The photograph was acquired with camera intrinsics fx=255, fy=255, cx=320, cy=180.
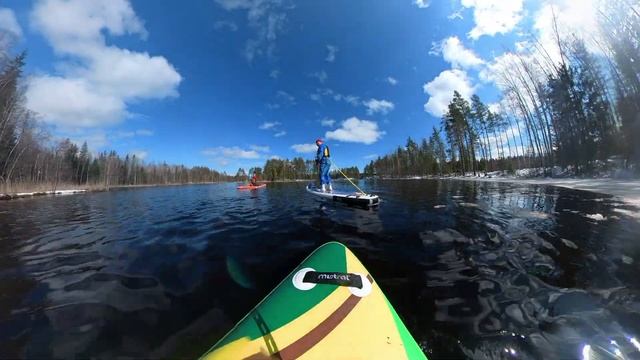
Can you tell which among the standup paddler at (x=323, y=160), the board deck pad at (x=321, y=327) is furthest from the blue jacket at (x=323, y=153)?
the board deck pad at (x=321, y=327)

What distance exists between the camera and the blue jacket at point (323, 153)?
16.5 meters

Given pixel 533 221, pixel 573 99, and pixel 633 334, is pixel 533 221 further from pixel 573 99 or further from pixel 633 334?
pixel 573 99

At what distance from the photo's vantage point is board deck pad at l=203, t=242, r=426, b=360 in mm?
2297

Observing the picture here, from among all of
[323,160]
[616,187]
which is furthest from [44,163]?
[616,187]

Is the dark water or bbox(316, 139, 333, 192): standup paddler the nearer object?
the dark water

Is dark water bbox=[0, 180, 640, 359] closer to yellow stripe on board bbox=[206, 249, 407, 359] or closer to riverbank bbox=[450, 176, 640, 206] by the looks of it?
yellow stripe on board bbox=[206, 249, 407, 359]

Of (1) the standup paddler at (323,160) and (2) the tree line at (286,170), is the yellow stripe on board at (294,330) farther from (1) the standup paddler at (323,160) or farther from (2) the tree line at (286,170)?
(2) the tree line at (286,170)

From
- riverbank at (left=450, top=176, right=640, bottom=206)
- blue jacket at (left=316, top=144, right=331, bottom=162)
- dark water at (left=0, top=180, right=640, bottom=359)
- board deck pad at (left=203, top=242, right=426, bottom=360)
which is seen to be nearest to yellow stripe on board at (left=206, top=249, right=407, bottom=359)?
board deck pad at (left=203, top=242, right=426, bottom=360)

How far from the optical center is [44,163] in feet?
201

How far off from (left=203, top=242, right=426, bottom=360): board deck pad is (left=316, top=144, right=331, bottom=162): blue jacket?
13.4 meters

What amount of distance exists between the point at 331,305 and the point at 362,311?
13.7 inches

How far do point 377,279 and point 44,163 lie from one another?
88140 millimetres

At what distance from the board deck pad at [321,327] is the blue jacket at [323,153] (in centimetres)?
1338

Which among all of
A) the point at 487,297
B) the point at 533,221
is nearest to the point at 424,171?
the point at 533,221
